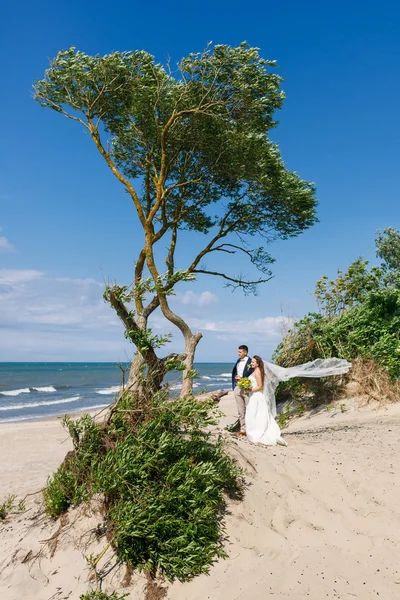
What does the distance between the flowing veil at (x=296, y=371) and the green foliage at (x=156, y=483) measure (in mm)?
4951

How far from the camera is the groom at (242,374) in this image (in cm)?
1041

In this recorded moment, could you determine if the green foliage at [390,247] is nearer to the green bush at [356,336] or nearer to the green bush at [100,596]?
the green bush at [356,336]

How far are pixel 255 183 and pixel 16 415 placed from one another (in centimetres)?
2225

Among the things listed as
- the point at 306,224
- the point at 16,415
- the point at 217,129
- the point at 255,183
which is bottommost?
the point at 16,415

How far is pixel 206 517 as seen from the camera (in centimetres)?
561

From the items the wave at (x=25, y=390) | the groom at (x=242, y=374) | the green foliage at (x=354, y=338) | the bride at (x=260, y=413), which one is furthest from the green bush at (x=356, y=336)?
the wave at (x=25, y=390)

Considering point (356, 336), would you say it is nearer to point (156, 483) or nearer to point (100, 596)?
point (156, 483)

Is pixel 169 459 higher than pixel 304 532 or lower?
higher

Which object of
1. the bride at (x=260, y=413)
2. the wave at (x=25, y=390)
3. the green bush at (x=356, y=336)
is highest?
the green bush at (x=356, y=336)

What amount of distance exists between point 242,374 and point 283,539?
4.81 m

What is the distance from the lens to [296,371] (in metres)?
12.8

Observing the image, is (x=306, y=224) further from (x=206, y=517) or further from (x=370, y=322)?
(x=206, y=517)

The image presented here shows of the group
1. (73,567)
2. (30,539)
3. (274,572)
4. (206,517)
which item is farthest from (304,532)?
(30,539)

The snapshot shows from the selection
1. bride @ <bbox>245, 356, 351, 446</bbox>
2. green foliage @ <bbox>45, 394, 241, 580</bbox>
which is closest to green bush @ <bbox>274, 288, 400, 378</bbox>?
bride @ <bbox>245, 356, 351, 446</bbox>
